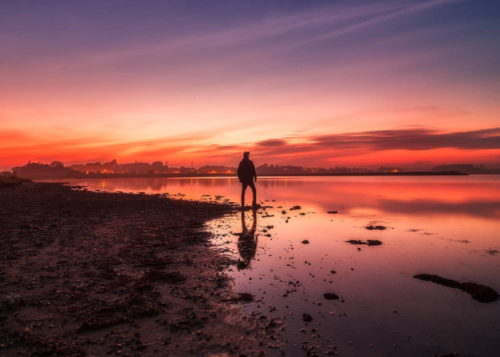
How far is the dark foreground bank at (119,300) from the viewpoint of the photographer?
188 inches

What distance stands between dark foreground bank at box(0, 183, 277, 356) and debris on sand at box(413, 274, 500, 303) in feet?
17.2

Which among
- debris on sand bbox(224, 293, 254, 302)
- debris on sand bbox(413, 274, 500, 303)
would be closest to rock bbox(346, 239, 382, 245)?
debris on sand bbox(413, 274, 500, 303)

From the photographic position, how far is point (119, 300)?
254 inches

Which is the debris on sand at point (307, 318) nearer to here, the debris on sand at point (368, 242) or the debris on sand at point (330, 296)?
the debris on sand at point (330, 296)

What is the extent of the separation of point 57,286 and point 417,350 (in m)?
8.39

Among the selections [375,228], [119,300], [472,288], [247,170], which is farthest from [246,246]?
[247,170]

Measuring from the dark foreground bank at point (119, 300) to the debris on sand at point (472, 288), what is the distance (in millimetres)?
5251

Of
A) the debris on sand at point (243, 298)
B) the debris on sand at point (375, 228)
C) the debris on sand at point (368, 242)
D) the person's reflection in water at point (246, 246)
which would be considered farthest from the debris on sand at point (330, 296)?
the debris on sand at point (375, 228)

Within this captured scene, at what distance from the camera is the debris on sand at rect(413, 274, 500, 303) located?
664cm

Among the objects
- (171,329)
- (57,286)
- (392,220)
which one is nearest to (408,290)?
(171,329)

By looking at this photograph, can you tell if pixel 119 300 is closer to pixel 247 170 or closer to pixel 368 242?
pixel 368 242

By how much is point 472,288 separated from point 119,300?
8.89 metres

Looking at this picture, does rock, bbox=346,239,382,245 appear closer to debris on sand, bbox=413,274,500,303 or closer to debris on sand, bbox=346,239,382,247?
debris on sand, bbox=346,239,382,247

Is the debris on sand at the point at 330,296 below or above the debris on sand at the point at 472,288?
above
